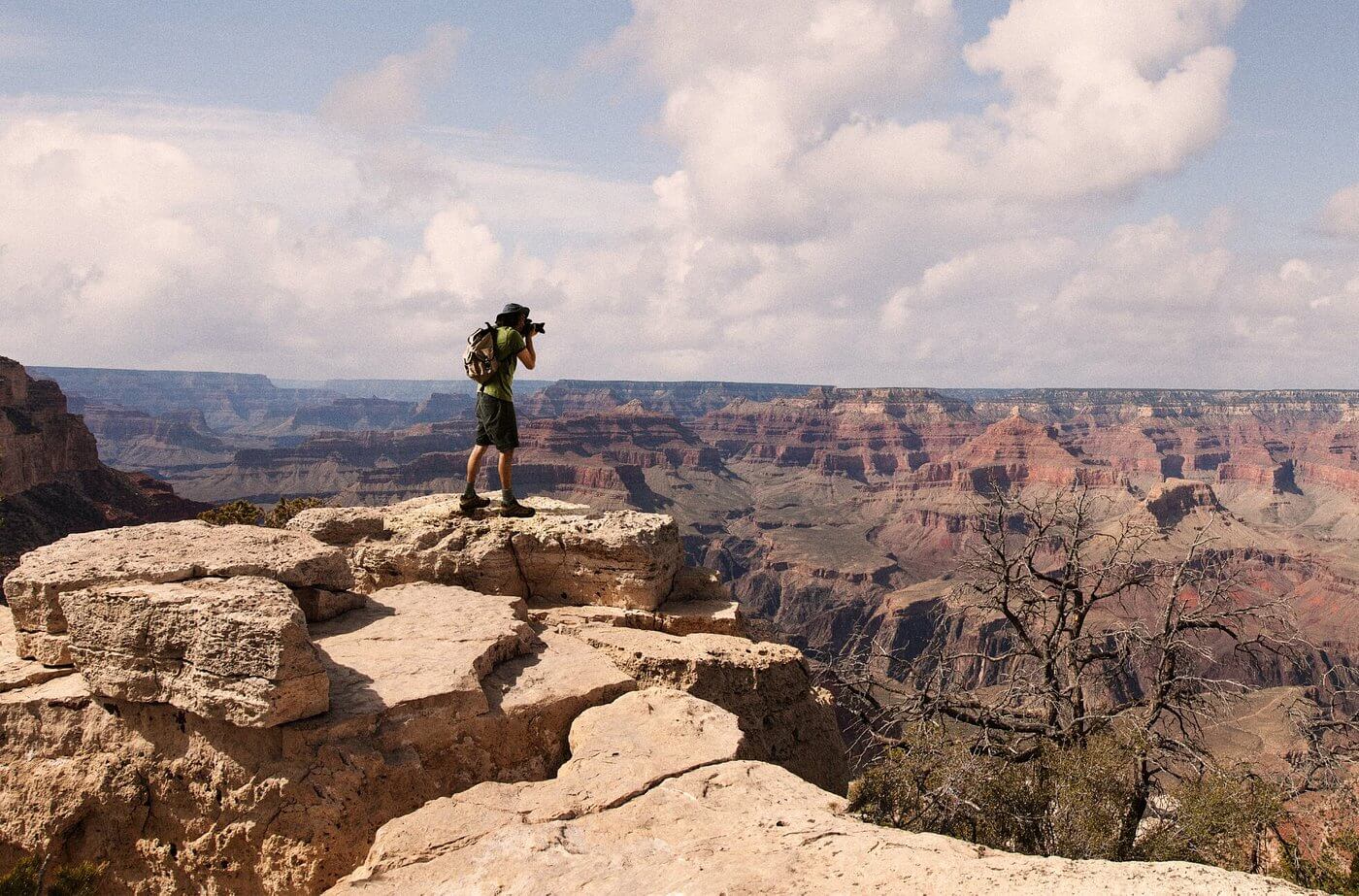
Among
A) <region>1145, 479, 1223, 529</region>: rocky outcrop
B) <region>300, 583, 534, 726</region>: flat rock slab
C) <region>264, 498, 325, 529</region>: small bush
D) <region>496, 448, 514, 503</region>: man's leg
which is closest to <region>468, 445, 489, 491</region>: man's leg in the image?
<region>496, 448, 514, 503</region>: man's leg

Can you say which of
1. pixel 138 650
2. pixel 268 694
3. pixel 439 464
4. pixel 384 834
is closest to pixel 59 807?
pixel 138 650

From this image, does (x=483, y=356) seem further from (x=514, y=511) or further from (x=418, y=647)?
(x=418, y=647)

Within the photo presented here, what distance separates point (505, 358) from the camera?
10.8m

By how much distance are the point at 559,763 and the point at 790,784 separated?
219cm

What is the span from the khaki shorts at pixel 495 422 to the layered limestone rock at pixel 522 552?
4.05ft

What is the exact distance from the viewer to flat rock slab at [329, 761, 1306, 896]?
4477 mm

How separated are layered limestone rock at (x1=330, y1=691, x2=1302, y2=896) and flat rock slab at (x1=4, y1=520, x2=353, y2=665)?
333cm

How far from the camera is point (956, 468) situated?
607 ft

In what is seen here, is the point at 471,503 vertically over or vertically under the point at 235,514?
over

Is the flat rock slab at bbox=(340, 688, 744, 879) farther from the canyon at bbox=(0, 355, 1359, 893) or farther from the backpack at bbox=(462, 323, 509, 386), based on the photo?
the backpack at bbox=(462, 323, 509, 386)

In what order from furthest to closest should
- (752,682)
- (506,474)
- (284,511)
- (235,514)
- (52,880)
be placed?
(235,514), (284,511), (506,474), (752,682), (52,880)

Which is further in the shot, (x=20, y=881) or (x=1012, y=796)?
(x=1012, y=796)

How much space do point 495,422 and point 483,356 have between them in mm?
987

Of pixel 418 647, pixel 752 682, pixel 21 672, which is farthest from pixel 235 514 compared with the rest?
pixel 752 682
